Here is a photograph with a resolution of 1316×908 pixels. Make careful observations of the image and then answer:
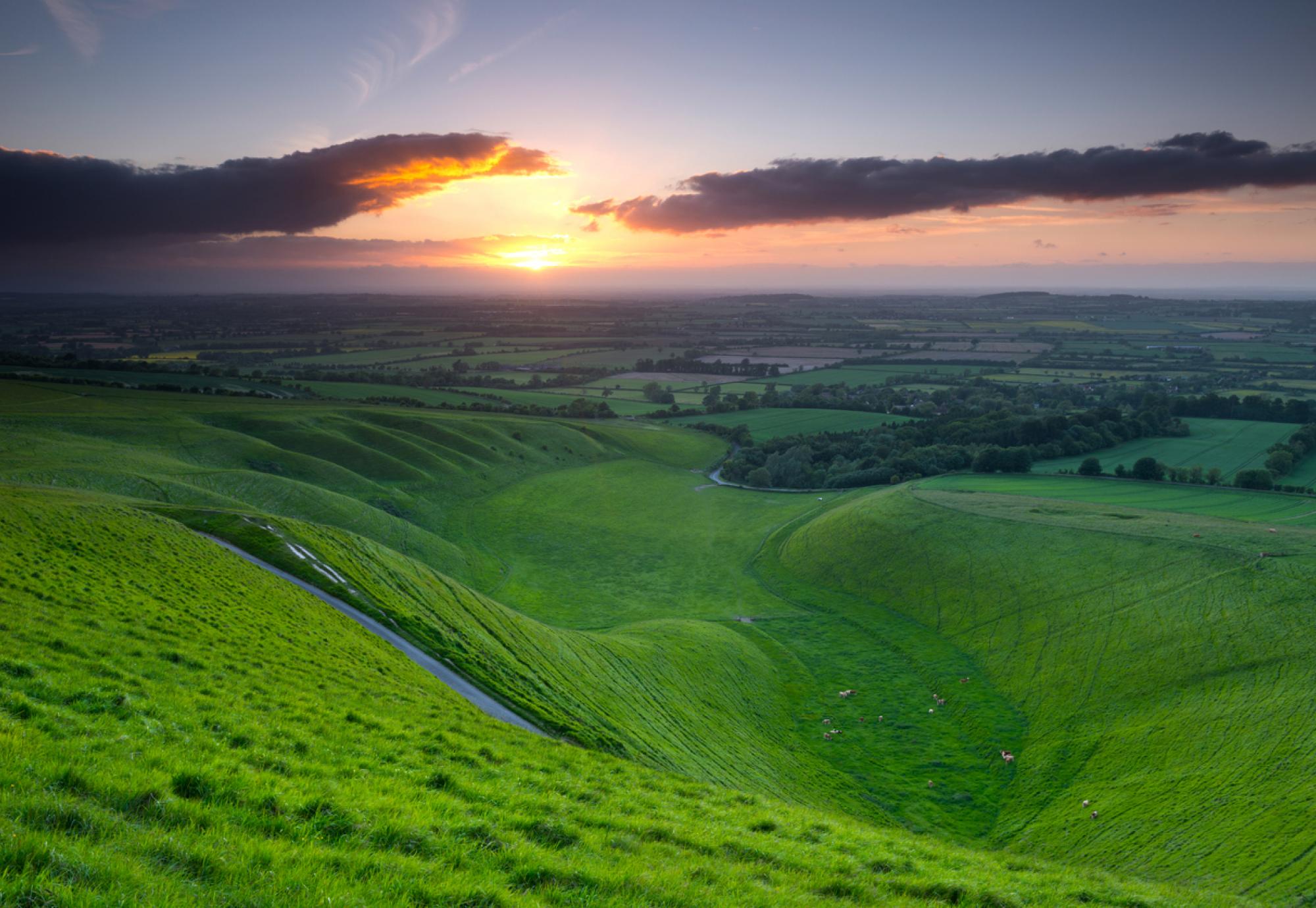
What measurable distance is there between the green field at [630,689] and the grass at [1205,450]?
808 inches

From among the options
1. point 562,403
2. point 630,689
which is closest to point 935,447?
point 630,689

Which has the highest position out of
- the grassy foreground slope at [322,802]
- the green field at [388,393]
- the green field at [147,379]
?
the green field at [147,379]

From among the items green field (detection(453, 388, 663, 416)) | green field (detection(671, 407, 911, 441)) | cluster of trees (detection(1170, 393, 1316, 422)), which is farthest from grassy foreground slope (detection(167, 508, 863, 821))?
cluster of trees (detection(1170, 393, 1316, 422))

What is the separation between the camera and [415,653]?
30.7 m

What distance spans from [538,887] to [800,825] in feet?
35.6

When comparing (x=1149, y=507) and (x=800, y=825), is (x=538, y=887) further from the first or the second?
(x=1149, y=507)

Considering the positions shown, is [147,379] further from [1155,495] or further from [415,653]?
[1155,495]

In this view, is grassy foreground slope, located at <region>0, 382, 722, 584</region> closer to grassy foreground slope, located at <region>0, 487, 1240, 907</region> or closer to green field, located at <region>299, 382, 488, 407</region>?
green field, located at <region>299, 382, 488, 407</region>

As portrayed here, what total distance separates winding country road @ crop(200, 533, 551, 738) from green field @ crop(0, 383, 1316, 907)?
3.25ft

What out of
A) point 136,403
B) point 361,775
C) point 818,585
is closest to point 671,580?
point 818,585

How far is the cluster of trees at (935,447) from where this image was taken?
392 feet

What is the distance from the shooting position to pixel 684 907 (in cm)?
1060

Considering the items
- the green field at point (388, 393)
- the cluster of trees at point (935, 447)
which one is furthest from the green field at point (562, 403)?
the cluster of trees at point (935, 447)

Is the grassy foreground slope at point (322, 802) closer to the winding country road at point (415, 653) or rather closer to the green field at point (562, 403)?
the winding country road at point (415, 653)
